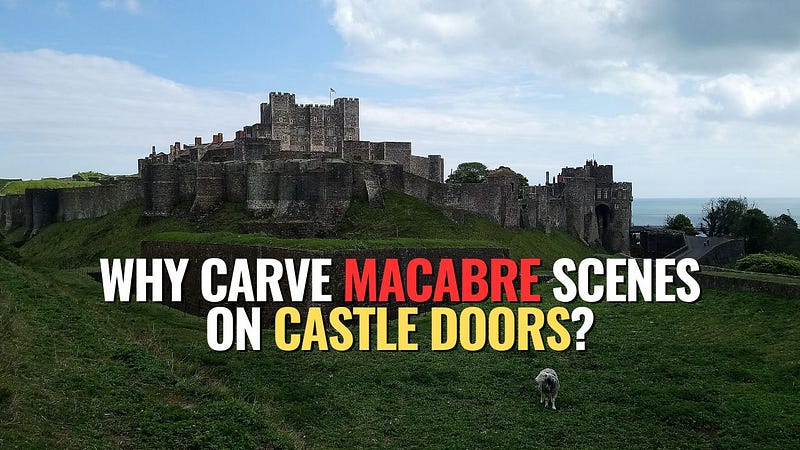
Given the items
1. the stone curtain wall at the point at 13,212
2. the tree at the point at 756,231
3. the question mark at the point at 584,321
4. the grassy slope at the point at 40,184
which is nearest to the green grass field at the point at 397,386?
the question mark at the point at 584,321

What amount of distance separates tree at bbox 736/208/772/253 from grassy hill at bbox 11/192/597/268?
81.2 feet

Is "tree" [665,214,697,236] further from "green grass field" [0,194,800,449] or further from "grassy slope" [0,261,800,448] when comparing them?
"grassy slope" [0,261,800,448]

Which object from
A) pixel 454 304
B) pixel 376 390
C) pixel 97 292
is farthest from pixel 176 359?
pixel 454 304

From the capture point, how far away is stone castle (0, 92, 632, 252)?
4041 cm

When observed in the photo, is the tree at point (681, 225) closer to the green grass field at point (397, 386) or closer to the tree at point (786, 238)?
the tree at point (786, 238)

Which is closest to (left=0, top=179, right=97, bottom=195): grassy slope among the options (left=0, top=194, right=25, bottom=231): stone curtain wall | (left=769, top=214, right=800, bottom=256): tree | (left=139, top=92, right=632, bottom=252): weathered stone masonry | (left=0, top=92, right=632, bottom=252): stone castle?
(left=0, top=194, right=25, bottom=231): stone curtain wall

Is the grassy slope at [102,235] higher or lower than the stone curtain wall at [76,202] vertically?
lower

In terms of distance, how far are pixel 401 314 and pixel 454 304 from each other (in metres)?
3.84

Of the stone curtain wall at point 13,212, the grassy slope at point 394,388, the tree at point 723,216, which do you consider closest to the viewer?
the grassy slope at point 394,388

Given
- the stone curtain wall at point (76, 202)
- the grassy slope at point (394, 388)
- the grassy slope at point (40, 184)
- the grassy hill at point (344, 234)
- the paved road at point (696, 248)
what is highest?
the grassy slope at point (40, 184)

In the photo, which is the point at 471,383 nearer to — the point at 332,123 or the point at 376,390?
the point at 376,390

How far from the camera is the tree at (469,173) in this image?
245 ft

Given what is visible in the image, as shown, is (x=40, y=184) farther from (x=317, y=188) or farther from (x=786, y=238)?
(x=786, y=238)

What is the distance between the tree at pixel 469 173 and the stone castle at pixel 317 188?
1307cm
